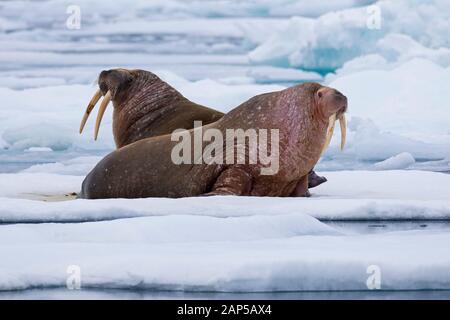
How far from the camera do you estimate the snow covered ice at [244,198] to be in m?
4.67

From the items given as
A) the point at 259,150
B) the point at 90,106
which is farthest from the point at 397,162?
the point at 259,150

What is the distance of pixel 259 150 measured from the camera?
733 centimetres

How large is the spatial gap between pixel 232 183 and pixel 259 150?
0.33m

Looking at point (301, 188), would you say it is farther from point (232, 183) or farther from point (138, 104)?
point (138, 104)

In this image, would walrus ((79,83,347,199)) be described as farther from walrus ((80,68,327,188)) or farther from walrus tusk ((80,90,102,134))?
walrus tusk ((80,90,102,134))

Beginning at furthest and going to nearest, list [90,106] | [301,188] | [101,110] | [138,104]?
[138,104], [90,106], [101,110], [301,188]

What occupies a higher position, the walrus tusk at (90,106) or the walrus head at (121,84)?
the walrus head at (121,84)

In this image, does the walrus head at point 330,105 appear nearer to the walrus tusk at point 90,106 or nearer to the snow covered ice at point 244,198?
the snow covered ice at point 244,198

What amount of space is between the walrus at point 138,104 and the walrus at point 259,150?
1.43m

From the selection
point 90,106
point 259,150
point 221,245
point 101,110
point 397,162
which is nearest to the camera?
point 221,245

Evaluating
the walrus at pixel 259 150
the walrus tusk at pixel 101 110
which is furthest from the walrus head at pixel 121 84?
the walrus at pixel 259 150

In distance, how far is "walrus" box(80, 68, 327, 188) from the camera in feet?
30.5

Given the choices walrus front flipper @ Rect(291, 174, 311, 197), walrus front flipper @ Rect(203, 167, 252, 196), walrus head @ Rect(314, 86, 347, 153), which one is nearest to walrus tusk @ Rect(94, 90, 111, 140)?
walrus front flipper @ Rect(203, 167, 252, 196)

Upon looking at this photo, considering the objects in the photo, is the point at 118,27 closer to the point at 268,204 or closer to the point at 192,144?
the point at 192,144
